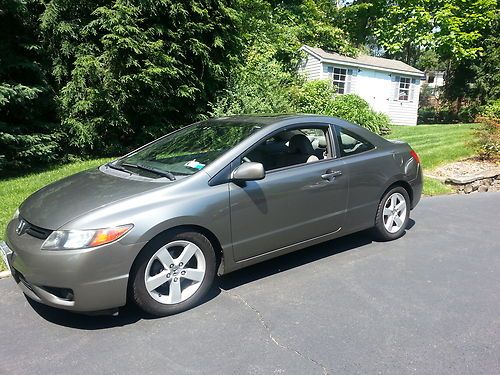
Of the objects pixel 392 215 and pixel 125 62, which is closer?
pixel 392 215

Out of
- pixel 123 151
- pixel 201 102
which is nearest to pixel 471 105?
pixel 201 102

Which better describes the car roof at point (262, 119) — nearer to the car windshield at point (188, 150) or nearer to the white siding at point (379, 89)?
the car windshield at point (188, 150)

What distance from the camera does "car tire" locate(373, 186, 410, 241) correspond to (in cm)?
502

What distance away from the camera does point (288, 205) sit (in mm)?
4027

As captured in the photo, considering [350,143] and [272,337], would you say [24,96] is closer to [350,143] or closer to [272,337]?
[350,143]

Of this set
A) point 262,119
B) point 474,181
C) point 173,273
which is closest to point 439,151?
point 474,181

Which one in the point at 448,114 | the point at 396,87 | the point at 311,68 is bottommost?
the point at 448,114

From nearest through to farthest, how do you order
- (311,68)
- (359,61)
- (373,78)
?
(311,68)
(359,61)
(373,78)

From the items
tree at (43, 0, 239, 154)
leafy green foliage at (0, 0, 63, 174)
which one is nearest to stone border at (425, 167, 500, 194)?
tree at (43, 0, 239, 154)

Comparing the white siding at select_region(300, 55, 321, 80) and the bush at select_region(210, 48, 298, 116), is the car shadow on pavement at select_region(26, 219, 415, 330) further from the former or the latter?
the white siding at select_region(300, 55, 321, 80)

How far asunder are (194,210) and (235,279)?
3.36 ft

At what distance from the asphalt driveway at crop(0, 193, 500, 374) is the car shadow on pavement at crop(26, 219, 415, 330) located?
0.01 m

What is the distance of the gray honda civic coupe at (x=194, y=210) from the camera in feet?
10.2

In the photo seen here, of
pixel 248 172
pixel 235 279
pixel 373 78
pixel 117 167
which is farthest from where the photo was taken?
pixel 373 78
